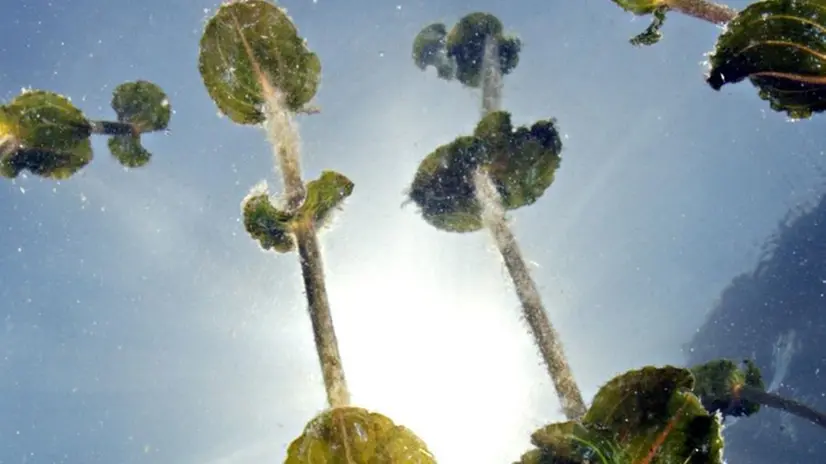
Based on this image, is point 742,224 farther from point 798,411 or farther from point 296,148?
point 296,148

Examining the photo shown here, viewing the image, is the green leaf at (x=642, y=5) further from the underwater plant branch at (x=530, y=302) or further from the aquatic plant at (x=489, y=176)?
the aquatic plant at (x=489, y=176)

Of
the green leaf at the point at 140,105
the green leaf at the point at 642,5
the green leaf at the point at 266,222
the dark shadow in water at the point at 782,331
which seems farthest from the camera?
the dark shadow in water at the point at 782,331

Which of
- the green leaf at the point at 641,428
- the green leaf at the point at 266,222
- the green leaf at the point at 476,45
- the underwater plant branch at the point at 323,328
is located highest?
the green leaf at the point at 476,45

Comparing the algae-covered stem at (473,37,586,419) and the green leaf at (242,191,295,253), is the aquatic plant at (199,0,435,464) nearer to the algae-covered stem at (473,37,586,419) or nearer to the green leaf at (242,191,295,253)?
the green leaf at (242,191,295,253)

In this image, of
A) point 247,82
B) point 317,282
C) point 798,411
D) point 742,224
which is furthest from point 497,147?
point 742,224

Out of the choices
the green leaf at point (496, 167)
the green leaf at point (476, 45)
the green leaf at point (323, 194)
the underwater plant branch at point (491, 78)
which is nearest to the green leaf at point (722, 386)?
the green leaf at point (496, 167)

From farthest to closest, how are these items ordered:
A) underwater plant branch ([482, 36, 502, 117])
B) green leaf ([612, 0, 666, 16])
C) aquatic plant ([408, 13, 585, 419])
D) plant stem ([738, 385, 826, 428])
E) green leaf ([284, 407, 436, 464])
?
1. underwater plant branch ([482, 36, 502, 117])
2. plant stem ([738, 385, 826, 428])
3. aquatic plant ([408, 13, 585, 419])
4. green leaf ([612, 0, 666, 16])
5. green leaf ([284, 407, 436, 464])

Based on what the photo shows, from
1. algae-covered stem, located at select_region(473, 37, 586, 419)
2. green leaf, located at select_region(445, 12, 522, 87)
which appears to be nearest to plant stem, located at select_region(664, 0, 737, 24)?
algae-covered stem, located at select_region(473, 37, 586, 419)
